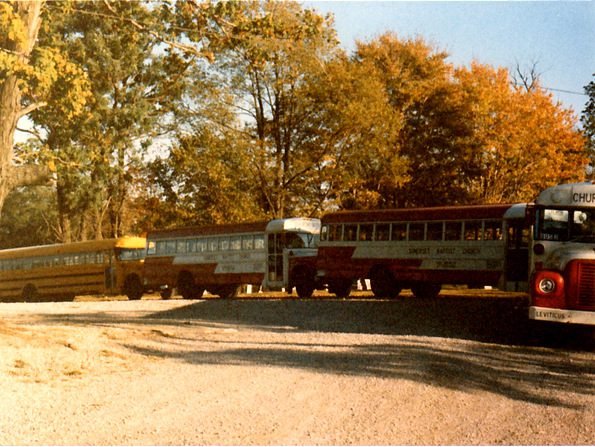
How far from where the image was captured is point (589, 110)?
131 feet

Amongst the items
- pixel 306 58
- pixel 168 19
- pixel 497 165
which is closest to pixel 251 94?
pixel 306 58

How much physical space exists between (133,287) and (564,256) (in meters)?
26.8

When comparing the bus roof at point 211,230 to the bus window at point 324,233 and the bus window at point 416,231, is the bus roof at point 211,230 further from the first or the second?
the bus window at point 416,231

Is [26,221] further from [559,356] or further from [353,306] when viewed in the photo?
[559,356]

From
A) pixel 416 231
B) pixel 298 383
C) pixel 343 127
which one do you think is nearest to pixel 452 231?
pixel 416 231

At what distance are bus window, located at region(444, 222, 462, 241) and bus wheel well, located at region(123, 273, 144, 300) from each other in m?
16.0

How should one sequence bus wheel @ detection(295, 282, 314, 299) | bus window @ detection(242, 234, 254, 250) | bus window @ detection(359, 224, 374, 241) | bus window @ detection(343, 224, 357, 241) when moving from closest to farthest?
bus window @ detection(359, 224, 374, 241) → bus window @ detection(343, 224, 357, 241) → bus wheel @ detection(295, 282, 314, 299) → bus window @ detection(242, 234, 254, 250)

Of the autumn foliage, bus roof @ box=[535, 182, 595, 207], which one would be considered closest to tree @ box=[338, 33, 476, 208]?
the autumn foliage

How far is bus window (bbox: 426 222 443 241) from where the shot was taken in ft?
84.5

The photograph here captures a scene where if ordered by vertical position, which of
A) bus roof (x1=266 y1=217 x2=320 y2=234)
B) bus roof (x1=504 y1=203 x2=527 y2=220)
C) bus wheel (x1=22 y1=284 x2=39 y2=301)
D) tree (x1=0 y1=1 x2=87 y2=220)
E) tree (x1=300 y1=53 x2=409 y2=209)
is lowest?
bus wheel (x1=22 y1=284 x2=39 y2=301)

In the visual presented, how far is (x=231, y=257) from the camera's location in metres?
31.8

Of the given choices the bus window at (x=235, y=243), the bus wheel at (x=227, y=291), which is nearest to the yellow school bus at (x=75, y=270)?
the bus wheel at (x=227, y=291)

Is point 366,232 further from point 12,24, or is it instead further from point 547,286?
point 12,24

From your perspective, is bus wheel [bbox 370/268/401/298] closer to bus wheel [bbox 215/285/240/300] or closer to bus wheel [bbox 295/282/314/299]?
bus wheel [bbox 295/282/314/299]
